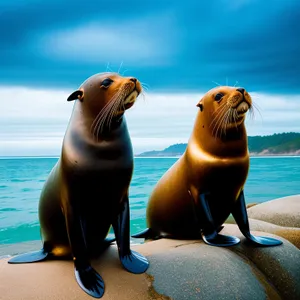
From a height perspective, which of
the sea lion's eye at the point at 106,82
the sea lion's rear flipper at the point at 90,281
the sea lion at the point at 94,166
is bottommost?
the sea lion's rear flipper at the point at 90,281

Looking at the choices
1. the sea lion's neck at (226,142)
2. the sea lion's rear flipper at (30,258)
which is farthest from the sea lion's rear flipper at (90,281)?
the sea lion's neck at (226,142)

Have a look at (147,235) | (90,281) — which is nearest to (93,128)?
(90,281)

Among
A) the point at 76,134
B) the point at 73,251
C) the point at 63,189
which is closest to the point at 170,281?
the point at 73,251

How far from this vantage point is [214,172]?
4324 millimetres

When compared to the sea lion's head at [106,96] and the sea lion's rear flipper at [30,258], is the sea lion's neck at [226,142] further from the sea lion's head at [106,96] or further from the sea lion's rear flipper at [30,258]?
the sea lion's rear flipper at [30,258]

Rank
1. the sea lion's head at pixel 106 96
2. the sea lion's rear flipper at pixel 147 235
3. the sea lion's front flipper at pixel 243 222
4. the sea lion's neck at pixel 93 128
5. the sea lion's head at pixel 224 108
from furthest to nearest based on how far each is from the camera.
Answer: the sea lion's rear flipper at pixel 147 235
the sea lion's front flipper at pixel 243 222
the sea lion's head at pixel 224 108
the sea lion's neck at pixel 93 128
the sea lion's head at pixel 106 96

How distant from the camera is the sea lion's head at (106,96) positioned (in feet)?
10.3

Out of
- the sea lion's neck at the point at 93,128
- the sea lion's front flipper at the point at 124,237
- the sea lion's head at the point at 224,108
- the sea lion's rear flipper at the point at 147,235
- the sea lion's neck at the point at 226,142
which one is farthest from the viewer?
the sea lion's rear flipper at the point at 147,235

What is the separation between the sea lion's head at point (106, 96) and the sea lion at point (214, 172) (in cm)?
124

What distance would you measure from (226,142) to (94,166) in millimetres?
1469

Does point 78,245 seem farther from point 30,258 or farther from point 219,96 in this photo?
point 219,96

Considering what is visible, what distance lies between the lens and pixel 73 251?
3338 mm

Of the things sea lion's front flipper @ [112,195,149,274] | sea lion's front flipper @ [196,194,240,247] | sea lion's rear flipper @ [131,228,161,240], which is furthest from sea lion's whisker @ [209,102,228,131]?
sea lion's rear flipper @ [131,228,161,240]

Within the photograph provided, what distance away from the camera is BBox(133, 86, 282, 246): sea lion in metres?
4.23
